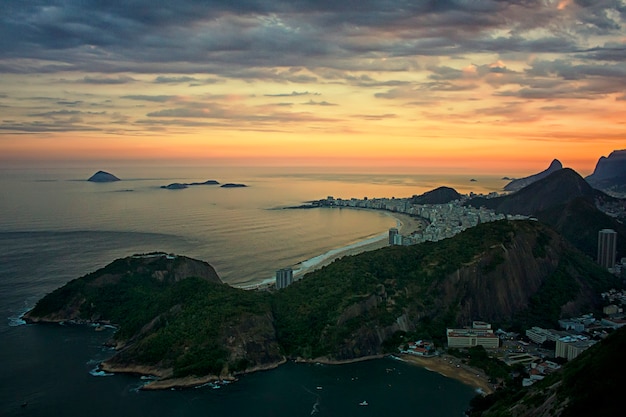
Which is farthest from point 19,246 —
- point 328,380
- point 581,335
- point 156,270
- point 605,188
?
point 605,188

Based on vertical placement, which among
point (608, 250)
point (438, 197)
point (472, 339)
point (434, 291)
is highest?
point (438, 197)

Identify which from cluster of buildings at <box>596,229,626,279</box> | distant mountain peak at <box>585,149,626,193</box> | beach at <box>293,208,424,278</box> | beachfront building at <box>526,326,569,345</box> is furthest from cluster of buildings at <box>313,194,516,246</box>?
distant mountain peak at <box>585,149,626,193</box>

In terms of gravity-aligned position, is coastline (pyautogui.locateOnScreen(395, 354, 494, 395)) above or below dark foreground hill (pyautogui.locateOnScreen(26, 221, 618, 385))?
below

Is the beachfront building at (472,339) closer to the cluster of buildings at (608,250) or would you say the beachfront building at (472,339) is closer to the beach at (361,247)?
the beach at (361,247)

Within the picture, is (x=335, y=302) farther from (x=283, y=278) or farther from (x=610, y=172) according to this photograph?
(x=610, y=172)

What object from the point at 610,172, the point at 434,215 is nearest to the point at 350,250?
the point at 434,215

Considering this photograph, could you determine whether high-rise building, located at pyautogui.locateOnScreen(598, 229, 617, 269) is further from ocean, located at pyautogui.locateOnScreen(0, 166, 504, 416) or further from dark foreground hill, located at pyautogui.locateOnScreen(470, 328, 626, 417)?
dark foreground hill, located at pyautogui.locateOnScreen(470, 328, 626, 417)

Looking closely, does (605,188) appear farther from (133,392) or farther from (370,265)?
(133,392)
